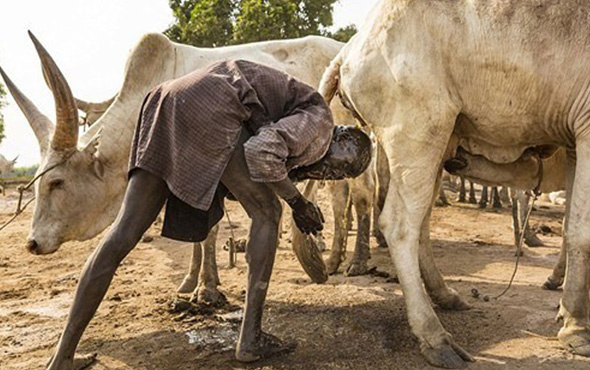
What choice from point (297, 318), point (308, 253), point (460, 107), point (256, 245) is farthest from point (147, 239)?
point (460, 107)

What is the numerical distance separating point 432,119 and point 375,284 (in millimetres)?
2201

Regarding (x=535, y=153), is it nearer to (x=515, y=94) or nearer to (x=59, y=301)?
→ (x=515, y=94)

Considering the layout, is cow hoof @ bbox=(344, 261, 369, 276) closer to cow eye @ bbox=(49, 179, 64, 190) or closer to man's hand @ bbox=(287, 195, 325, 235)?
man's hand @ bbox=(287, 195, 325, 235)

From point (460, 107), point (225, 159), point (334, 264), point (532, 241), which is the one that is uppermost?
point (460, 107)

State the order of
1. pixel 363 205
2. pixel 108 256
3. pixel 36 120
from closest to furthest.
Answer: pixel 108 256
pixel 36 120
pixel 363 205

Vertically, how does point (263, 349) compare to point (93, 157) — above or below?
below

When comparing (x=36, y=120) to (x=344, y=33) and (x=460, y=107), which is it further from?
(x=344, y=33)

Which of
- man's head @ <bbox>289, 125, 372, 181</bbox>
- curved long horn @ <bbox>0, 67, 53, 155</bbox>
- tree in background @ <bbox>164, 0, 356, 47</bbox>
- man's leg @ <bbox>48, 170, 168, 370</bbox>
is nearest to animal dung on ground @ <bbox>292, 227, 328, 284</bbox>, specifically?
man's head @ <bbox>289, 125, 372, 181</bbox>

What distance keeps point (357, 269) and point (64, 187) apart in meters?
2.94

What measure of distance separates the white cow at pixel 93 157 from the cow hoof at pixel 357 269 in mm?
1488

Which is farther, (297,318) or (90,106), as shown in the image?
(90,106)

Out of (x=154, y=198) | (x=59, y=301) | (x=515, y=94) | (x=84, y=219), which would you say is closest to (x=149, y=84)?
(x=84, y=219)

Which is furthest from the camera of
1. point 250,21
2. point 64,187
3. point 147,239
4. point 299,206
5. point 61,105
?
point 250,21

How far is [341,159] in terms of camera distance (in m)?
3.43
